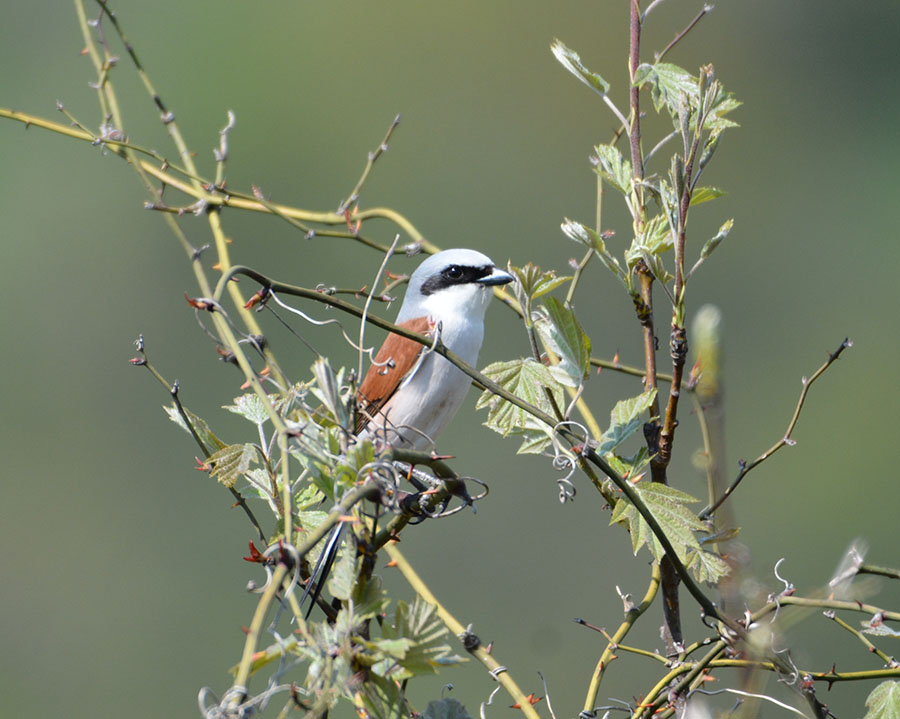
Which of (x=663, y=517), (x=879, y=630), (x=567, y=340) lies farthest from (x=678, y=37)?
(x=879, y=630)

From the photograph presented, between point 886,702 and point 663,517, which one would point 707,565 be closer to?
point 663,517

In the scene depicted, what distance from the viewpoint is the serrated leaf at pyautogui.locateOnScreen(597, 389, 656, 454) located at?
1.07m

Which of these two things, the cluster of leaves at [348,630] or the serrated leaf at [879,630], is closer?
the cluster of leaves at [348,630]

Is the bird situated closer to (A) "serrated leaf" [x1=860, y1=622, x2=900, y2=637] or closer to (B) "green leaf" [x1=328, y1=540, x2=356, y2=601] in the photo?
(A) "serrated leaf" [x1=860, y1=622, x2=900, y2=637]

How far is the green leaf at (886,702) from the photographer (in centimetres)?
98

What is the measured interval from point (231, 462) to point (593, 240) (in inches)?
17.4

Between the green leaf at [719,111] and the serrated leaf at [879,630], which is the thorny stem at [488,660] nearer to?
the serrated leaf at [879,630]

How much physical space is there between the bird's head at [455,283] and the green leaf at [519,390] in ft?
3.72

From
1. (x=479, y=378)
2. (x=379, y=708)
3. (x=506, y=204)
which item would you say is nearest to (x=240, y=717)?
(x=379, y=708)

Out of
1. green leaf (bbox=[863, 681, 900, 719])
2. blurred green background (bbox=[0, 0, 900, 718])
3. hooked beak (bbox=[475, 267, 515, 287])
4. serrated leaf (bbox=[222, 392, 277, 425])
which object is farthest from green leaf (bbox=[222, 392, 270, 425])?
blurred green background (bbox=[0, 0, 900, 718])

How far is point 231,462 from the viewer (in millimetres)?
1069

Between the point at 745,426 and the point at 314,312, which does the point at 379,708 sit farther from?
the point at 745,426

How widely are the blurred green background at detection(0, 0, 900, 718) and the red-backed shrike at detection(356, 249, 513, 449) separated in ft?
6.93

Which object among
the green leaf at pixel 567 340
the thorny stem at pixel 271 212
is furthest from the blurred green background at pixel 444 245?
the green leaf at pixel 567 340
